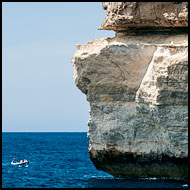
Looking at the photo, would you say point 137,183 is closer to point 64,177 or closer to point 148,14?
point 148,14

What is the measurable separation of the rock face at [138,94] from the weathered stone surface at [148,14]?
1.8 inches

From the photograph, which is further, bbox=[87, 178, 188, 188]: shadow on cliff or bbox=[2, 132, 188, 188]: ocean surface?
bbox=[2, 132, 188, 188]: ocean surface

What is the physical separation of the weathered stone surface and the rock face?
5 centimetres

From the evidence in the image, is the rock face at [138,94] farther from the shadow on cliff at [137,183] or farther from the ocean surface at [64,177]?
the ocean surface at [64,177]

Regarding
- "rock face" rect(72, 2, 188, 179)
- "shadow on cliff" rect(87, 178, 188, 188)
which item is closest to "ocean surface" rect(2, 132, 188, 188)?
"shadow on cliff" rect(87, 178, 188, 188)

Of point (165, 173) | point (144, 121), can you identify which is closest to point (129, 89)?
point (144, 121)

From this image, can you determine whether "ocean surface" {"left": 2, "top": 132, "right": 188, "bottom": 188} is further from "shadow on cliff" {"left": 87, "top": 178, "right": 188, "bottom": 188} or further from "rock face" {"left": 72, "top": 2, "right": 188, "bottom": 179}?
"rock face" {"left": 72, "top": 2, "right": 188, "bottom": 179}

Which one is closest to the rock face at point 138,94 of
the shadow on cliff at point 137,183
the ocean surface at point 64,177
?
the shadow on cliff at point 137,183

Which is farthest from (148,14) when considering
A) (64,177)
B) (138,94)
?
(64,177)

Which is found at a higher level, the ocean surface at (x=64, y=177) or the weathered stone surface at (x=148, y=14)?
the weathered stone surface at (x=148, y=14)

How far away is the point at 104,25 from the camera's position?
40.8m

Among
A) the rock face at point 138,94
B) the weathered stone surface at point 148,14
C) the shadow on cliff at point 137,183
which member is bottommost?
the shadow on cliff at point 137,183

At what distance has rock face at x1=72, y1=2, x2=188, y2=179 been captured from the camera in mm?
37750

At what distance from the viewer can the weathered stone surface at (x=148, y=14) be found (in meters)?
38.4
